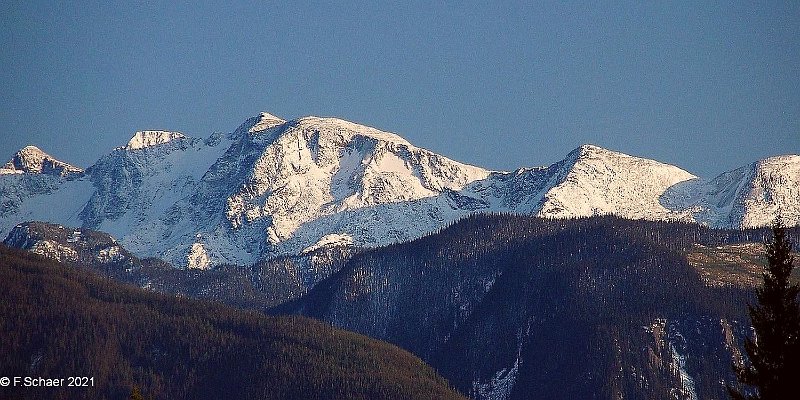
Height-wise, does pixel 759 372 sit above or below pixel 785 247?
below

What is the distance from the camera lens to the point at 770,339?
226ft

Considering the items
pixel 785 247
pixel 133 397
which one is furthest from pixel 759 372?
pixel 133 397

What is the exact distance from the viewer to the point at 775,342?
226 ft

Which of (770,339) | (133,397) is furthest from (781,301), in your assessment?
(133,397)

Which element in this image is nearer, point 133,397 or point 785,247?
point 785,247

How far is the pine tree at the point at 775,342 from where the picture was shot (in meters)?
67.8

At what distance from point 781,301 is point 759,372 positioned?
11.6ft

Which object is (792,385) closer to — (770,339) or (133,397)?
(770,339)

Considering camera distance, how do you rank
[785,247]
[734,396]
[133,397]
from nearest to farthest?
[734,396] → [785,247] → [133,397]

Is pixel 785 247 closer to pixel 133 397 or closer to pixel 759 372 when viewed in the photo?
pixel 759 372

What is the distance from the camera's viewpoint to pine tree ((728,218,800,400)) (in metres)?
67.8

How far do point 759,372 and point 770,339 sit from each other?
1649mm

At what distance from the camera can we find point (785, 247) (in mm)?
70562

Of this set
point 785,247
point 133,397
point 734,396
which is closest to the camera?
point 734,396
